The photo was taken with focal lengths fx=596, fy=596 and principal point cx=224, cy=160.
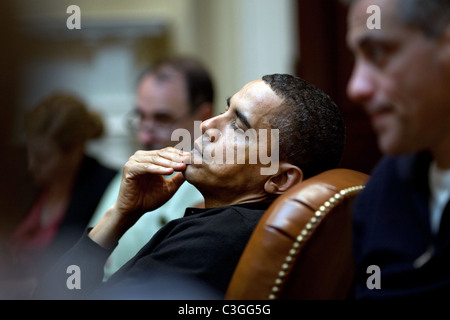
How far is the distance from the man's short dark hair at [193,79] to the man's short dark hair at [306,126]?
3.44ft

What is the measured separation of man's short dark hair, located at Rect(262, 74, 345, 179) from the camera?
122 centimetres

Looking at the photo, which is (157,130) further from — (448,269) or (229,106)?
(448,269)

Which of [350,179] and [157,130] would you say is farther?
[157,130]

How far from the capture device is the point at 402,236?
2.80 ft

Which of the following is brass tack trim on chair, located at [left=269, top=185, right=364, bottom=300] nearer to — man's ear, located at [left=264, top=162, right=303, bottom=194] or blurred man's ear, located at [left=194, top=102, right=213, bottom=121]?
man's ear, located at [left=264, top=162, right=303, bottom=194]

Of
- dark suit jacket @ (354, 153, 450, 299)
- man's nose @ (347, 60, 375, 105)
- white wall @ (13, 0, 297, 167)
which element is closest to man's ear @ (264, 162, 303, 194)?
dark suit jacket @ (354, 153, 450, 299)

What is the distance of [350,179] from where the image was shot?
1.11m

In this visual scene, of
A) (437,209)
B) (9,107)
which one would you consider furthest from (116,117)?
(437,209)

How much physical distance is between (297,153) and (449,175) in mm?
445

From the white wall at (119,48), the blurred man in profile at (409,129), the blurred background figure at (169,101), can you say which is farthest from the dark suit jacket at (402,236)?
the white wall at (119,48)

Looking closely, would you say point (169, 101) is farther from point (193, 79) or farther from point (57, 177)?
point (57, 177)

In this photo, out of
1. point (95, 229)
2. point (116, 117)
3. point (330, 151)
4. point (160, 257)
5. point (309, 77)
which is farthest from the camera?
point (116, 117)

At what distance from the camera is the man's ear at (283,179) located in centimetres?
124

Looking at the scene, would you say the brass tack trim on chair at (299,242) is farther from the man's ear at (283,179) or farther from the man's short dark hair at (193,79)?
the man's short dark hair at (193,79)
